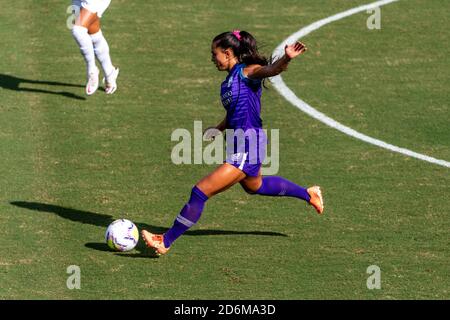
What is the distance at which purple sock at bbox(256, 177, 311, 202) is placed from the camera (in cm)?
1352

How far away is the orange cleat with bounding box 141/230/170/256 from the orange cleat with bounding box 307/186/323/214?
1913mm

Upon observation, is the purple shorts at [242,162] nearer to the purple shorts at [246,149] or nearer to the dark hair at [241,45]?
the purple shorts at [246,149]

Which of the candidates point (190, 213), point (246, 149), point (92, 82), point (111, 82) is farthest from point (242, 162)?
point (111, 82)

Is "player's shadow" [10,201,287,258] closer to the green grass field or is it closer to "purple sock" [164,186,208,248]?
the green grass field

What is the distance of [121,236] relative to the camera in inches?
512

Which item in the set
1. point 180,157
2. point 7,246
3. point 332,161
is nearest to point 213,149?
point 180,157

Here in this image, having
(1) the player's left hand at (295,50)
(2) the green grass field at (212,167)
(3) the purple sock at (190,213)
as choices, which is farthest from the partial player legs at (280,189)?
(1) the player's left hand at (295,50)

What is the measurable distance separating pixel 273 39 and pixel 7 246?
814 cm

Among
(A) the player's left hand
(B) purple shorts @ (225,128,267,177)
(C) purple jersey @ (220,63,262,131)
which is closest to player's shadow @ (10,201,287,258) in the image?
(B) purple shorts @ (225,128,267,177)

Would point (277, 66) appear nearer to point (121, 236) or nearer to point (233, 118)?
point (233, 118)

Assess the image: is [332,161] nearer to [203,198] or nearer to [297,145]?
[297,145]

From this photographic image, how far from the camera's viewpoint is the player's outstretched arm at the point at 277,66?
39.0 ft

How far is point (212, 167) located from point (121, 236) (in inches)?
117

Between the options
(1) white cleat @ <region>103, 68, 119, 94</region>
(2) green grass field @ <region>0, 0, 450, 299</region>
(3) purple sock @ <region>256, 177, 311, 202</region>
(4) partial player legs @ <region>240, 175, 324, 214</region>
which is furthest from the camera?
(1) white cleat @ <region>103, 68, 119, 94</region>
